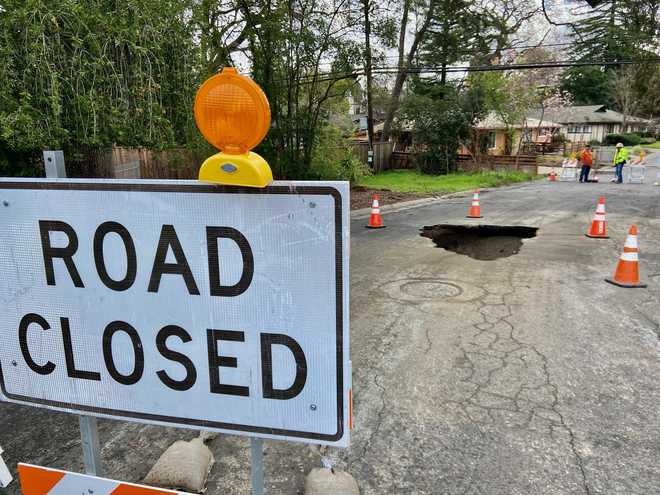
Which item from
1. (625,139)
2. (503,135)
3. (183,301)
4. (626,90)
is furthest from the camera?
(626,90)

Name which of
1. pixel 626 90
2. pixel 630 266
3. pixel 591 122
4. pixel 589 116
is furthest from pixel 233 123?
pixel 591 122

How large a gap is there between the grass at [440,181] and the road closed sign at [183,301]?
17812 mm

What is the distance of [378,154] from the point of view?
28.0 metres

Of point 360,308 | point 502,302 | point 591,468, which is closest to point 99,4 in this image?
point 360,308

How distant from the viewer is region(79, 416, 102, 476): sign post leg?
154 centimetres

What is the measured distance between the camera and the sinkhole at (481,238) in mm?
8117

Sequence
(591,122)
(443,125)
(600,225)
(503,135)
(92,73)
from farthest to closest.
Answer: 1. (591,122)
2. (503,135)
3. (443,125)
4. (600,225)
5. (92,73)

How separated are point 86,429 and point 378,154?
27.5 m

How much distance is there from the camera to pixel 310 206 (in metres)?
1.22

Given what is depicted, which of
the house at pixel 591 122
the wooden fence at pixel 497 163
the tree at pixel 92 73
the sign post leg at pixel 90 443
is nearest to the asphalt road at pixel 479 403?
the sign post leg at pixel 90 443

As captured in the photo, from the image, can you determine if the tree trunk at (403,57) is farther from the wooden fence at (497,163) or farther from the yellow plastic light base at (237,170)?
the yellow plastic light base at (237,170)

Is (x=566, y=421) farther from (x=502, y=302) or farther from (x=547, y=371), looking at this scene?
(x=502, y=302)

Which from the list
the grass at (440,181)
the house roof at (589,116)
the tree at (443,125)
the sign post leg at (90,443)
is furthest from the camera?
the house roof at (589,116)

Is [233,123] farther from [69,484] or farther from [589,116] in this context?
[589,116]
